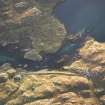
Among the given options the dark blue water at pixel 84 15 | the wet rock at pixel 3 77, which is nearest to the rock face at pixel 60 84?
the wet rock at pixel 3 77

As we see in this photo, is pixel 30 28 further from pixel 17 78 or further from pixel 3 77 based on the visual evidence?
pixel 3 77

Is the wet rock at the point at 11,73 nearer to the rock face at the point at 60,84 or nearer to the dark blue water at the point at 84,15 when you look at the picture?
the rock face at the point at 60,84

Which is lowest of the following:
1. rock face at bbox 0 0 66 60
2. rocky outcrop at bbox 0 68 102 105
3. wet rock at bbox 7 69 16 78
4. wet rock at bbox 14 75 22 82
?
rocky outcrop at bbox 0 68 102 105

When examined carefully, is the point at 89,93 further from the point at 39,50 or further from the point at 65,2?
the point at 65,2

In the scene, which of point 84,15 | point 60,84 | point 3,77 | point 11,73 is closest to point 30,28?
point 11,73

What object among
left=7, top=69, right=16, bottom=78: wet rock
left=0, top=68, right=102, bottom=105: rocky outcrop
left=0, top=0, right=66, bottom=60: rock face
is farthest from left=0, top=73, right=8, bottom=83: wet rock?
left=0, top=0, right=66, bottom=60: rock face

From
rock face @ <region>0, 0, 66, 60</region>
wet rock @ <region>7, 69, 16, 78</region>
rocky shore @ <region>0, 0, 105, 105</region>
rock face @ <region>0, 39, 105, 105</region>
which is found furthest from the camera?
rock face @ <region>0, 0, 66, 60</region>

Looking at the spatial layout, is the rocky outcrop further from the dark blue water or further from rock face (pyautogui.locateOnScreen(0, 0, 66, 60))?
the dark blue water
